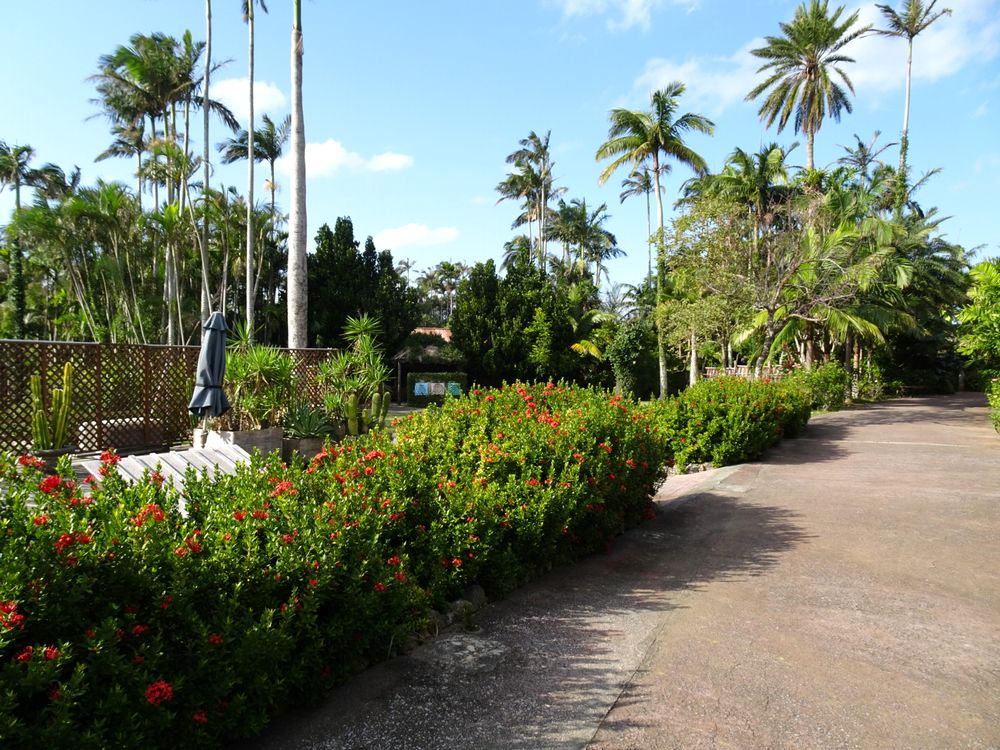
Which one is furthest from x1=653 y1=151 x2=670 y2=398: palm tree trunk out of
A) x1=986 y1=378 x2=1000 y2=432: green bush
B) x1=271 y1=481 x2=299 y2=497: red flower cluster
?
x1=271 y1=481 x2=299 y2=497: red flower cluster

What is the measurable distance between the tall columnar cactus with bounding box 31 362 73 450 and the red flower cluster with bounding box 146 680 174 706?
309 inches

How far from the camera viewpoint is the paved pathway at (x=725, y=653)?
2.80 m

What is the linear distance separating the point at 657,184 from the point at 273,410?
75.3 feet

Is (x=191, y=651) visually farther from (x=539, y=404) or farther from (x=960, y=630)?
(x=539, y=404)

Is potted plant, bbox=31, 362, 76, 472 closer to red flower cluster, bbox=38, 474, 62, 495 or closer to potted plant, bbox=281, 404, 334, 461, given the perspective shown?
potted plant, bbox=281, 404, 334, 461

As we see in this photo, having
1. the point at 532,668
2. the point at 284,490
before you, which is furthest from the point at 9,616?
the point at 532,668

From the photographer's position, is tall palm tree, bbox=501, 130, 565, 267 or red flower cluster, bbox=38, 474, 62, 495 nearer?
red flower cluster, bbox=38, 474, 62, 495

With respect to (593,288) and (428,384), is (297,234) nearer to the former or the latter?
(428,384)

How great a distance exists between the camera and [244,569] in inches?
105

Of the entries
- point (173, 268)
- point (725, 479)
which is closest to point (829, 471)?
point (725, 479)

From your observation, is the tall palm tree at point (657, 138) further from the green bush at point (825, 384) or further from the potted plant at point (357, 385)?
the potted plant at point (357, 385)

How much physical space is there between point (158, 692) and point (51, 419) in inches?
323

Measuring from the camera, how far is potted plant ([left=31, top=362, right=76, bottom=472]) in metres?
8.39

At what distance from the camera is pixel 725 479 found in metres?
8.87
